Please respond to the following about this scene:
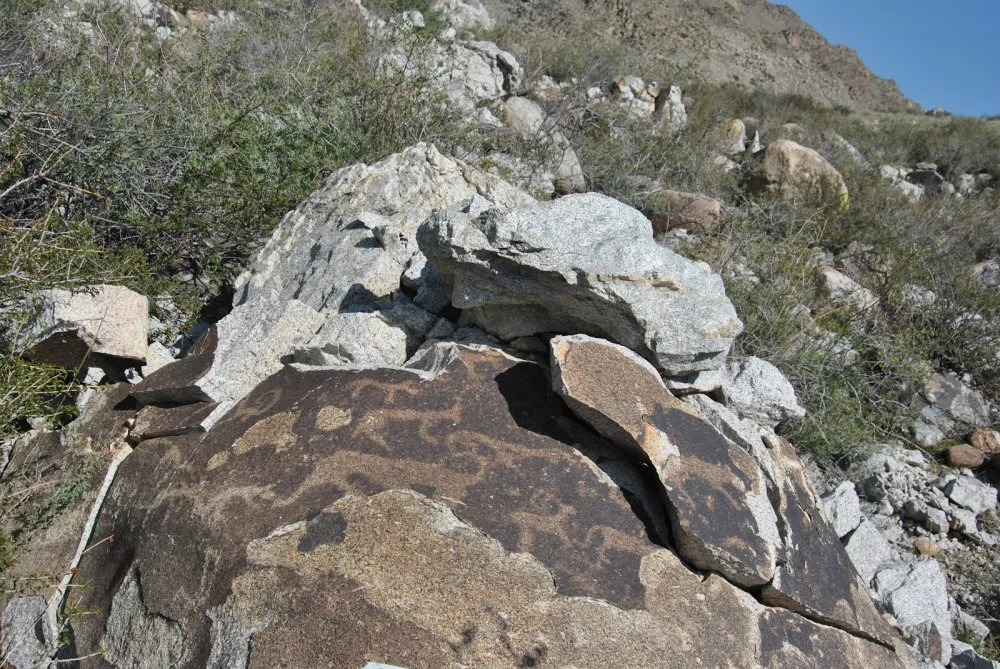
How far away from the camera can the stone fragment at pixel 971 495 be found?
13.5 feet

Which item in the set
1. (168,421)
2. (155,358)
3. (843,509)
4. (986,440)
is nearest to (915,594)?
(843,509)

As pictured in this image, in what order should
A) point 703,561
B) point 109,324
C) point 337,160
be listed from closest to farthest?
1. point 703,561
2. point 109,324
3. point 337,160

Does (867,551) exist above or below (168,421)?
above

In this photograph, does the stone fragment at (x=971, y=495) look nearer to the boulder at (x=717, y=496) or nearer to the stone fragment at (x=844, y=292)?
the stone fragment at (x=844, y=292)

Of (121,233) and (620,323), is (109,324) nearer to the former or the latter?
(121,233)

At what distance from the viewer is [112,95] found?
15.0 feet

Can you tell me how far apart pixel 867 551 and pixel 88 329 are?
376cm

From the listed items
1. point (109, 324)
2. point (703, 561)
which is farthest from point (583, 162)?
point (703, 561)

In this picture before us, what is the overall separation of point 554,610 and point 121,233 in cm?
370

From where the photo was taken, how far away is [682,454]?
2344mm

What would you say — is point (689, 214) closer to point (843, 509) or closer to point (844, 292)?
point (844, 292)

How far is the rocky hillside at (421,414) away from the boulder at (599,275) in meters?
0.01

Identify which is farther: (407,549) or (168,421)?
(168,421)

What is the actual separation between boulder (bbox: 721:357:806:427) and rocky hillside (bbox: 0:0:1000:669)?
2 cm
